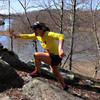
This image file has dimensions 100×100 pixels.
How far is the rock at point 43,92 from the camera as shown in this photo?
3.06 m

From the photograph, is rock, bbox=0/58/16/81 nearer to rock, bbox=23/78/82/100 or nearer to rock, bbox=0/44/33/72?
rock, bbox=23/78/82/100

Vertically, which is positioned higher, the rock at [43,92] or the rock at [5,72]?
the rock at [5,72]

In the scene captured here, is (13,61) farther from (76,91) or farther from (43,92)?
(76,91)

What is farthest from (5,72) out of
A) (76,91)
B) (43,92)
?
(76,91)

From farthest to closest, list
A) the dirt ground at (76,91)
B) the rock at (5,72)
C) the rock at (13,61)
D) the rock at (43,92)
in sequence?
the rock at (13,61) → the rock at (5,72) → the dirt ground at (76,91) → the rock at (43,92)

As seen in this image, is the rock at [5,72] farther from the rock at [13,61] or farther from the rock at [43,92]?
the rock at [13,61]

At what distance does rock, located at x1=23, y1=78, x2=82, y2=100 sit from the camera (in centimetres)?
306

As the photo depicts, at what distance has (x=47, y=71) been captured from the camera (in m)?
4.66

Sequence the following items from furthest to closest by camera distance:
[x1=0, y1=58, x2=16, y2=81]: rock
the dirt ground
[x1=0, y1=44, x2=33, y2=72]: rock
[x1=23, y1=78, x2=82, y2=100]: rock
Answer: [x1=0, y1=44, x2=33, y2=72]: rock
[x1=0, y1=58, x2=16, y2=81]: rock
the dirt ground
[x1=23, y1=78, x2=82, y2=100]: rock

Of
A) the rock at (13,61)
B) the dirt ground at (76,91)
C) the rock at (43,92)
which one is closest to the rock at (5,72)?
the dirt ground at (76,91)

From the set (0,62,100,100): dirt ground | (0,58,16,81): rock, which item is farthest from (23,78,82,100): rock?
(0,58,16,81): rock

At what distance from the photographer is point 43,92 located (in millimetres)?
3211

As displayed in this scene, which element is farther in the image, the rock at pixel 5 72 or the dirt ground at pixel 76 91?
the rock at pixel 5 72

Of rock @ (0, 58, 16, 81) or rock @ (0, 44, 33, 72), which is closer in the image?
→ rock @ (0, 58, 16, 81)
